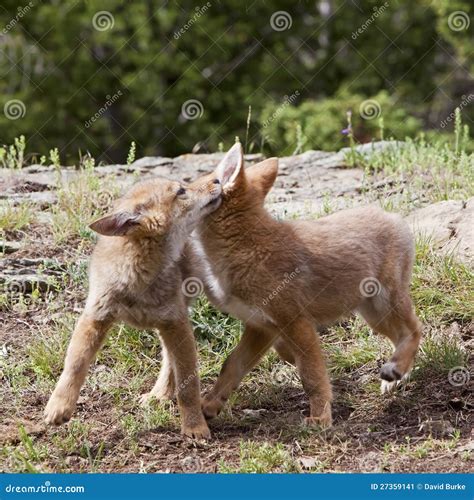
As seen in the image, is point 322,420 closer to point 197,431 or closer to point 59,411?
point 197,431

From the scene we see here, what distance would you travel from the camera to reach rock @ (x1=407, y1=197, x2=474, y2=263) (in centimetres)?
821

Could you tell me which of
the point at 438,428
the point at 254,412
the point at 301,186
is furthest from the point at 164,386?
the point at 301,186

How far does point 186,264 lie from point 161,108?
44.0ft

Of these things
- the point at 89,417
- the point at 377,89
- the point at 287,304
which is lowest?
the point at 89,417

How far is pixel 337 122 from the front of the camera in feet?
50.5

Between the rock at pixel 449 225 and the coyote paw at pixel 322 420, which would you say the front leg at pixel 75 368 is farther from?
the rock at pixel 449 225

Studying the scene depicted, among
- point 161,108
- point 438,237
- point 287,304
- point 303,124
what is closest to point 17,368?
point 287,304

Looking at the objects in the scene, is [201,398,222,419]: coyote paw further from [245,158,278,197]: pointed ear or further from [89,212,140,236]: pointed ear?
[245,158,278,197]: pointed ear

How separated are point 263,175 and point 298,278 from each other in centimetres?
73

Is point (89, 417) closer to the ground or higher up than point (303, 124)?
closer to the ground

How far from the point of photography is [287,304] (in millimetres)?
6391

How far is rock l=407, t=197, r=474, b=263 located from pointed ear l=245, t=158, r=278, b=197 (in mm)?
1844

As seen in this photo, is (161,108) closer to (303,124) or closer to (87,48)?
(87,48)

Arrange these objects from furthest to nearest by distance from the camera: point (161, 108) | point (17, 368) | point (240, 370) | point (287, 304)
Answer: point (161, 108), point (17, 368), point (240, 370), point (287, 304)
